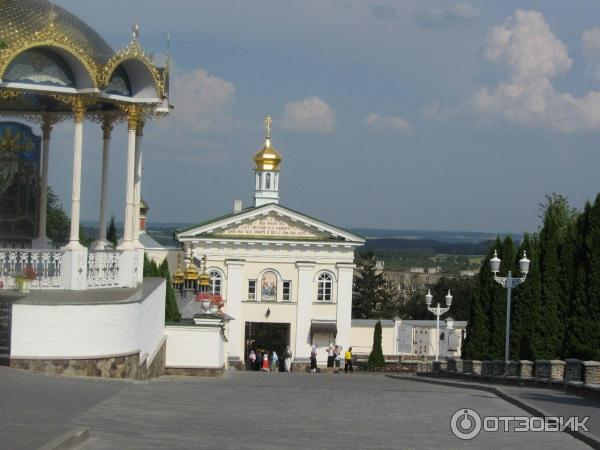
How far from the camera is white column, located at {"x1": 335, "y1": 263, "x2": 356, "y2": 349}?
7106 centimetres

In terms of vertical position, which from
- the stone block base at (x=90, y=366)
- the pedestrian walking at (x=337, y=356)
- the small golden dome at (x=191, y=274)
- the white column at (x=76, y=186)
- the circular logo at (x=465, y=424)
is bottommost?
the pedestrian walking at (x=337, y=356)

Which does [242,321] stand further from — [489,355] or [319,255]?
[489,355]

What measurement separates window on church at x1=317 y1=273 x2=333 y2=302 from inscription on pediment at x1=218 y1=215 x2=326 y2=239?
8.50ft

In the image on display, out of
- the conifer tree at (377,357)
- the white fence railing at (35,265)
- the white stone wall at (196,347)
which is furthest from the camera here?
the conifer tree at (377,357)

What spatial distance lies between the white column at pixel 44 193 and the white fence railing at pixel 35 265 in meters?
4.13

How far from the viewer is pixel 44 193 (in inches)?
962

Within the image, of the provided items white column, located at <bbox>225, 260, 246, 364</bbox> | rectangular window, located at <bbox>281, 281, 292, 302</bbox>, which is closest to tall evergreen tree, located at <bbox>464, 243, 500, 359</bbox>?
white column, located at <bbox>225, 260, 246, 364</bbox>

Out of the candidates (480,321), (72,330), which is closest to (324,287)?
(480,321)

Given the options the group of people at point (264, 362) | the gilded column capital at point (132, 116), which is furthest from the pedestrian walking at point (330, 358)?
the gilded column capital at point (132, 116)

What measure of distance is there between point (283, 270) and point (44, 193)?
46900mm

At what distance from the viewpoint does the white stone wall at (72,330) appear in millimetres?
17109

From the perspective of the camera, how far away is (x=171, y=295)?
31922mm

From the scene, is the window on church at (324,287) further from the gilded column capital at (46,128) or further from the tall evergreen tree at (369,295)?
the gilded column capital at (46,128)

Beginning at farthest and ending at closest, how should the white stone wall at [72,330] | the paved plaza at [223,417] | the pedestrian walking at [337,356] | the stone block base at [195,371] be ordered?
the pedestrian walking at [337,356], the stone block base at [195,371], the white stone wall at [72,330], the paved plaza at [223,417]
